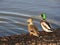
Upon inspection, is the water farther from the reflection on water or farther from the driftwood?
the driftwood

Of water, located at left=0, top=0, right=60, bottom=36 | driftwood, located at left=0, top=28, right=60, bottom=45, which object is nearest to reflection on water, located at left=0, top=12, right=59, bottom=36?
water, located at left=0, top=0, right=60, bottom=36

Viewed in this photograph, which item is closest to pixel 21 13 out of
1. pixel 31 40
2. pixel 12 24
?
pixel 12 24

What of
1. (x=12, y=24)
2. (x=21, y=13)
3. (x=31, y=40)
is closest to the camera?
(x=31, y=40)

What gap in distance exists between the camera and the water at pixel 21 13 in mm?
9094

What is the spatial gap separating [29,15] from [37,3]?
62.2 inches

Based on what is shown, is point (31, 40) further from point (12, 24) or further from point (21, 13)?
point (21, 13)

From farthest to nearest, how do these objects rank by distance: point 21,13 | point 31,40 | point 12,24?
point 21,13
point 12,24
point 31,40

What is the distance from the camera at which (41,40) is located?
6676mm

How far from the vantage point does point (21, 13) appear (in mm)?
10695

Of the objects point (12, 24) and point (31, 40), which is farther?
point (12, 24)

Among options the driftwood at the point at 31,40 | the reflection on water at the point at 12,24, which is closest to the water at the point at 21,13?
the reflection on water at the point at 12,24

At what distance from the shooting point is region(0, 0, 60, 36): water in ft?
29.8

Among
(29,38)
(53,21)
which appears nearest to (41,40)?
(29,38)

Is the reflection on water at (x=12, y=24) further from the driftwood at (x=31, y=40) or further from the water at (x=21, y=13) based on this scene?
the driftwood at (x=31, y=40)
